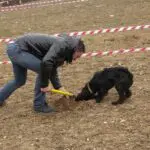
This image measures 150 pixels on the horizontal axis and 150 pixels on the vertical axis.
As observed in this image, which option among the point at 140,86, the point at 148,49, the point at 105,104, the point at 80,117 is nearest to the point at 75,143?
the point at 80,117

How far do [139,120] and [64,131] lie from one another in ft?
3.63

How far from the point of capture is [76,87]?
871 cm

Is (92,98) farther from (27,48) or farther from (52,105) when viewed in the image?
(27,48)

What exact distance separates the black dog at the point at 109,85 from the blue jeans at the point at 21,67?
29.0 inches

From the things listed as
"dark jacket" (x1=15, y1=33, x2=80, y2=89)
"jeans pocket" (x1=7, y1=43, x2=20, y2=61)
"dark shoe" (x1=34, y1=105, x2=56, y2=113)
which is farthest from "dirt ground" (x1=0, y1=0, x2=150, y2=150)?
"jeans pocket" (x1=7, y1=43, x2=20, y2=61)

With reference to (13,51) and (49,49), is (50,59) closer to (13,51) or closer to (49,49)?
(49,49)

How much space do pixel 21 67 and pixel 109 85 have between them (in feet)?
4.73

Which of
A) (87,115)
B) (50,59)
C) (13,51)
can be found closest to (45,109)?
(87,115)

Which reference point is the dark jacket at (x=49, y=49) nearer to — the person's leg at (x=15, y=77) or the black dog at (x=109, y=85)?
the person's leg at (x=15, y=77)

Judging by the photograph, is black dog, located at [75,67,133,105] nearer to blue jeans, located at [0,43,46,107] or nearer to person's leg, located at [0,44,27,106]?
blue jeans, located at [0,43,46,107]

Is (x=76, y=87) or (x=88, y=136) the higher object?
(x=88, y=136)

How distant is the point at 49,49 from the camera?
22.1 ft

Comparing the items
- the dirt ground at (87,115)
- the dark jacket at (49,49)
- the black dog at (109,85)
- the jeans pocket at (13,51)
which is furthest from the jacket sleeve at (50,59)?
the black dog at (109,85)

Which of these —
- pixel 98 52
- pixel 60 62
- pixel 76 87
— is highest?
pixel 60 62
